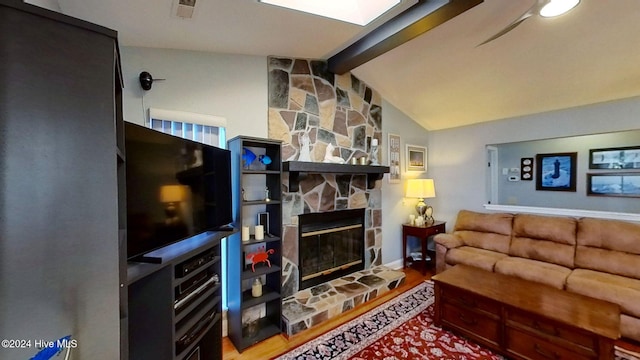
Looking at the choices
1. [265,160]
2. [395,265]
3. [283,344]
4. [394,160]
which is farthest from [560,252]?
[265,160]

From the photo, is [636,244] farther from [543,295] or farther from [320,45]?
[320,45]

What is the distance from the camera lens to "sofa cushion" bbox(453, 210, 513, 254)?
11.2 ft

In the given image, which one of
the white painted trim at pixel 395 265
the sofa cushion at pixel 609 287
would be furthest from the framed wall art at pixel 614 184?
→ the white painted trim at pixel 395 265

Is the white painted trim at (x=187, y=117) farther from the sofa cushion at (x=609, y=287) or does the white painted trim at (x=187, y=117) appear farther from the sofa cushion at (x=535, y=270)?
the sofa cushion at (x=609, y=287)

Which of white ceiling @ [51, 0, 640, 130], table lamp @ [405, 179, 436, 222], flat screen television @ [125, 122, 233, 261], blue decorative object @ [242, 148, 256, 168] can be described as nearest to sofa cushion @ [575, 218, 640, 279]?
white ceiling @ [51, 0, 640, 130]

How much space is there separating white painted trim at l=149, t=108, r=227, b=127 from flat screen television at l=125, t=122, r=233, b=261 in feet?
1.25

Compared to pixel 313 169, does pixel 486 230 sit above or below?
below

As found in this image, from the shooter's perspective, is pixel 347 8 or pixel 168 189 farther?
pixel 347 8

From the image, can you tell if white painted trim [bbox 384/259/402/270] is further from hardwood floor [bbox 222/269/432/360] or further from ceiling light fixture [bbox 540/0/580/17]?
ceiling light fixture [bbox 540/0/580/17]

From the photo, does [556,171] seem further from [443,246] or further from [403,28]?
[403,28]

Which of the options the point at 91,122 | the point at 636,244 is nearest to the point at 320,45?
the point at 91,122

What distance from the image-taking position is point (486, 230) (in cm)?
361

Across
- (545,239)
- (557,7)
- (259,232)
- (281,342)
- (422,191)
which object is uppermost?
(557,7)

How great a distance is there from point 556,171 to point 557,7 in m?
3.78
